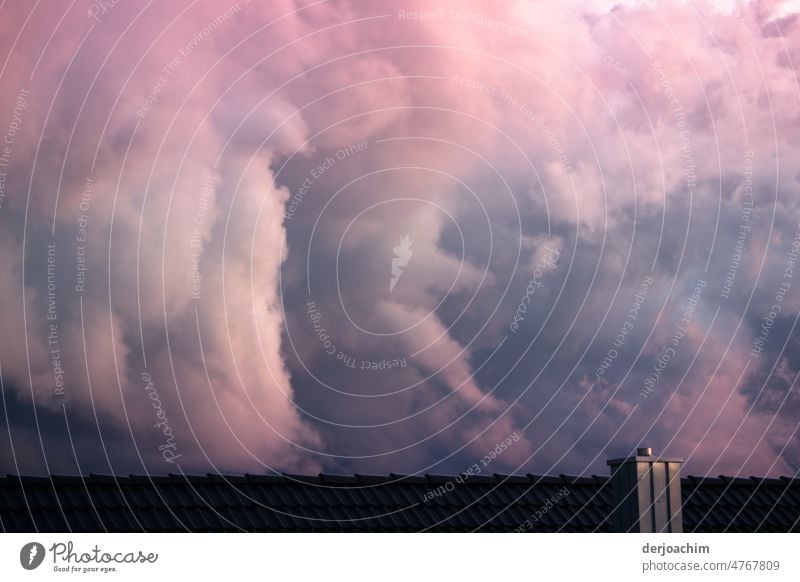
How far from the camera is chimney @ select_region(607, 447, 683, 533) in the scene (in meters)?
15.0

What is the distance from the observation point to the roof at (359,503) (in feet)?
55.0
